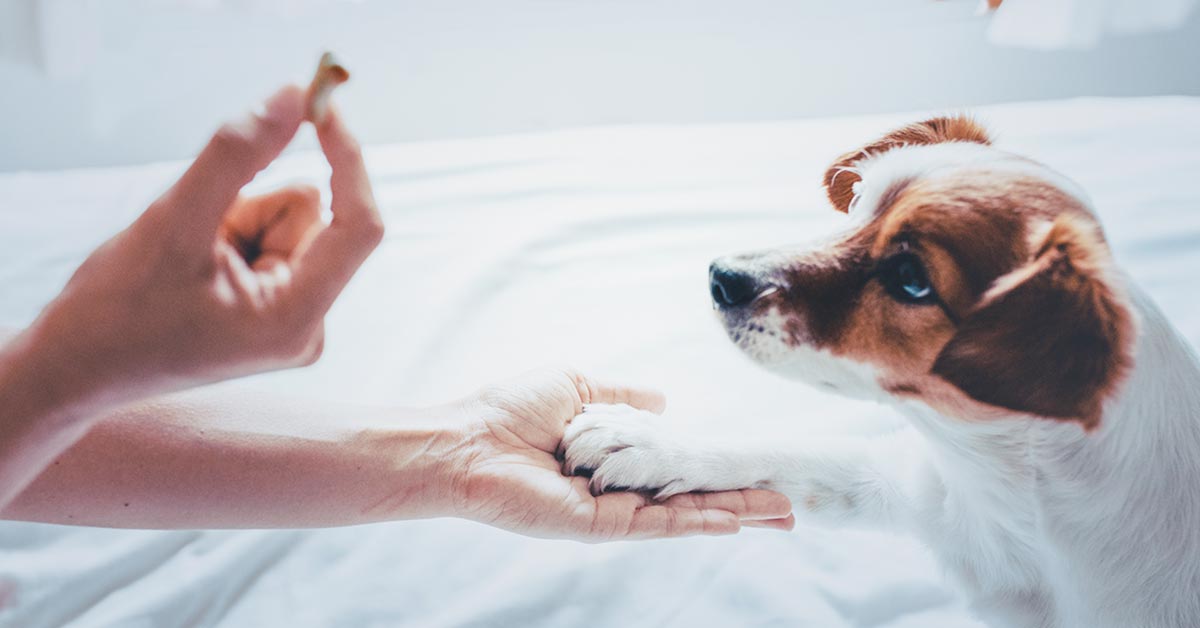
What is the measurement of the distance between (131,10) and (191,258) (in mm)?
1806

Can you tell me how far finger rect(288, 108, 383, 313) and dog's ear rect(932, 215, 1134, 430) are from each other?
0.55m

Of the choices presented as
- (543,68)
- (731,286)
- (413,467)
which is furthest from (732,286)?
(543,68)

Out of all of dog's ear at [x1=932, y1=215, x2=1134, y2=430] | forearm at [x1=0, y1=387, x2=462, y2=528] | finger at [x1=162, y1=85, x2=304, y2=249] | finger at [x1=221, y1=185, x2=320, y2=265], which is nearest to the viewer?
finger at [x1=162, y1=85, x2=304, y2=249]

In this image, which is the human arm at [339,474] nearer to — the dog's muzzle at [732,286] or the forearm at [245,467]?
the forearm at [245,467]

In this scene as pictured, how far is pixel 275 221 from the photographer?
0.64 meters

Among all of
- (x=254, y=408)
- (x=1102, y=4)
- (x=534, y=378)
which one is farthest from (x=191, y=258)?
(x=1102, y=4)

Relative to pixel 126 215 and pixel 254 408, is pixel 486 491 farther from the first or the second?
pixel 126 215

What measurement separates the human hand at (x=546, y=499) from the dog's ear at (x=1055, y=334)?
35 centimetres

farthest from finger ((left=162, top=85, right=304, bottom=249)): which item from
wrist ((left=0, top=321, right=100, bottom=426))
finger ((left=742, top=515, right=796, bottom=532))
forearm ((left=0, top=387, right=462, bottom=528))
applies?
finger ((left=742, top=515, right=796, bottom=532))

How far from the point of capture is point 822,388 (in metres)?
0.96

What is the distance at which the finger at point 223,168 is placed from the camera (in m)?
0.53

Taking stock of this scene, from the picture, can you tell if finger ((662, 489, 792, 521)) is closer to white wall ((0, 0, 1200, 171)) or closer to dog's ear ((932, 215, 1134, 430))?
dog's ear ((932, 215, 1134, 430))

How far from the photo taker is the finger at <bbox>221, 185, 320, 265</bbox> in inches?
24.8

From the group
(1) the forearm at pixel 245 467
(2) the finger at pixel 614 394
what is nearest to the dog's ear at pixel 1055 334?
(2) the finger at pixel 614 394
